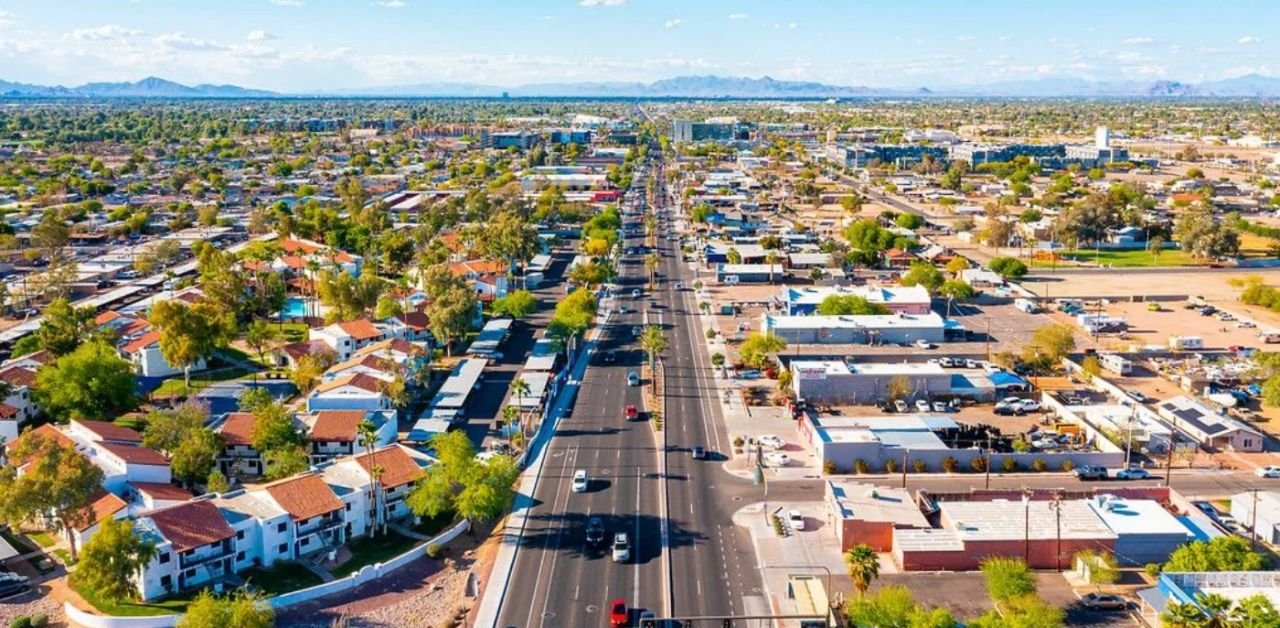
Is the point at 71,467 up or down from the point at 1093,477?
up

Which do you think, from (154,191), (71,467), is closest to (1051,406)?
(71,467)

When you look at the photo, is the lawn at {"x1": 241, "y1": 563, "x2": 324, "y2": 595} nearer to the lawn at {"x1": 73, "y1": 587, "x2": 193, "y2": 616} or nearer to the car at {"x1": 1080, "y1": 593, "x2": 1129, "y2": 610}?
the lawn at {"x1": 73, "y1": 587, "x2": 193, "y2": 616}

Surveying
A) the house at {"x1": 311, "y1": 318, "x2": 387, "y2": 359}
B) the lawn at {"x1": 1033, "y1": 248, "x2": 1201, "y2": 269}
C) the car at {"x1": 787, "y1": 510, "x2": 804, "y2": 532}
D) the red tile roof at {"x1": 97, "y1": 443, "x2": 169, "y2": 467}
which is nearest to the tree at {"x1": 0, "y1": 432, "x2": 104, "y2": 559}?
the red tile roof at {"x1": 97, "y1": 443, "x2": 169, "y2": 467}

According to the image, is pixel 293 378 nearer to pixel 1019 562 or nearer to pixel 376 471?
pixel 376 471

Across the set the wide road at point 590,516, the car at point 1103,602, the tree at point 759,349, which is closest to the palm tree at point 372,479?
the wide road at point 590,516

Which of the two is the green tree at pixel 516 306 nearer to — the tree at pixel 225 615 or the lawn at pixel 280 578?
the lawn at pixel 280 578

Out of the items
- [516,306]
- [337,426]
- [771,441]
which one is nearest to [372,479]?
[337,426]
